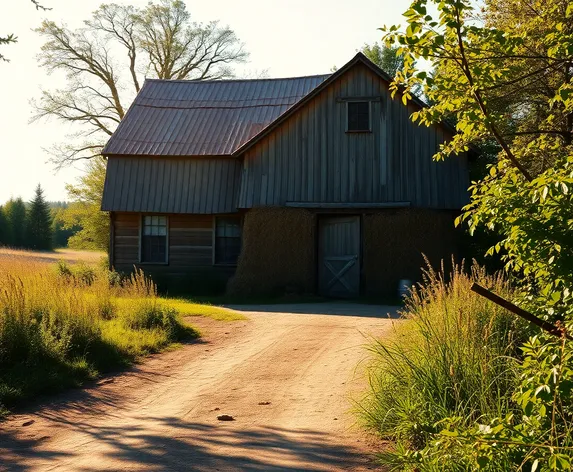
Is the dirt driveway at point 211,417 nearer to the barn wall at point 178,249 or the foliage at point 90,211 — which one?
the barn wall at point 178,249

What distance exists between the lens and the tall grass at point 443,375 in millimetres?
6281

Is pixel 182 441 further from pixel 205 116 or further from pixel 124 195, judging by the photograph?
pixel 205 116

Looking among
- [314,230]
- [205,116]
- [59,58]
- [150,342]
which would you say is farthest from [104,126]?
[150,342]

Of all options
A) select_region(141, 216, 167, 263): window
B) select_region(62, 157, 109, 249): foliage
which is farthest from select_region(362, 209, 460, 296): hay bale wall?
select_region(62, 157, 109, 249): foliage

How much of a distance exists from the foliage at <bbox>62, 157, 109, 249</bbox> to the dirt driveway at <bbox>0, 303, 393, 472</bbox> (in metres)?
30.3

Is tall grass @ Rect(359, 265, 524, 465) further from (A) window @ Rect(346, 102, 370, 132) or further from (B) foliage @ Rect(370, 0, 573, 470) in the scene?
(A) window @ Rect(346, 102, 370, 132)

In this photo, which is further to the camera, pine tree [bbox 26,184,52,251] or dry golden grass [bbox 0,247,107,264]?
pine tree [bbox 26,184,52,251]

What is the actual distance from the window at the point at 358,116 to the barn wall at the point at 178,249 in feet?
21.0

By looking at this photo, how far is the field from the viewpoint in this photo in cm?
916

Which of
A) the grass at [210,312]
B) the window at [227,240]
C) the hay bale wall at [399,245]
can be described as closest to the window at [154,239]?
the window at [227,240]

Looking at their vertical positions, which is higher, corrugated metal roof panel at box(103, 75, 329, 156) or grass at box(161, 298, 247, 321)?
corrugated metal roof panel at box(103, 75, 329, 156)

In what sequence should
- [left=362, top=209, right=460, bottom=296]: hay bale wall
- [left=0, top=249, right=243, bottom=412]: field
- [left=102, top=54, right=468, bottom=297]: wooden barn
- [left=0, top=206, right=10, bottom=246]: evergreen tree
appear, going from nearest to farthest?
[left=0, top=249, right=243, bottom=412]: field, [left=362, top=209, right=460, bottom=296]: hay bale wall, [left=102, top=54, right=468, bottom=297]: wooden barn, [left=0, top=206, right=10, bottom=246]: evergreen tree

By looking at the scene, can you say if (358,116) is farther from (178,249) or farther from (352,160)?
Answer: (178,249)

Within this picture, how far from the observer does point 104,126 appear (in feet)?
136
